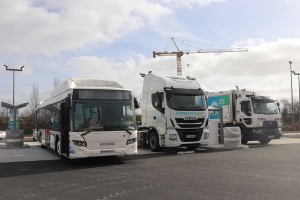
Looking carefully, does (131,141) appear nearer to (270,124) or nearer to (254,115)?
(254,115)

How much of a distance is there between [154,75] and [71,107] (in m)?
6.88

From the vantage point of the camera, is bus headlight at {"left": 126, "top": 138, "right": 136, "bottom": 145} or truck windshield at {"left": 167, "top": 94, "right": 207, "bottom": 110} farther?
truck windshield at {"left": 167, "top": 94, "right": 207, "bottom": 110}

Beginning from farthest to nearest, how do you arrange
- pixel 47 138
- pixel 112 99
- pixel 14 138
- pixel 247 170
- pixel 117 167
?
pixel 14 138 → pixel 47 138 → pixel 112 99 → pixel 117 167 → pixel 247 170

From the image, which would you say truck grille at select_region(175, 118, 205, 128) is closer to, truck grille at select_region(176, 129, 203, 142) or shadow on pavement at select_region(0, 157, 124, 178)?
truck grille at select_region(176, 129, 203, 142)

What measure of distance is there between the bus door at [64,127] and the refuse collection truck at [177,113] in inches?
198

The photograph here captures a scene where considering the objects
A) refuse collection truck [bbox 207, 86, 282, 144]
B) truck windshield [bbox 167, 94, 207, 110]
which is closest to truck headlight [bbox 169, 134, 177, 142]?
truck windshield [bbox 167, 94, 207, 110]

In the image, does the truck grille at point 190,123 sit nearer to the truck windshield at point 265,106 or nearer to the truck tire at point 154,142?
the truck tire at point 154,142

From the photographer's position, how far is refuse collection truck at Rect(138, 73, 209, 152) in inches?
704

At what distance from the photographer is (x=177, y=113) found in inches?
705

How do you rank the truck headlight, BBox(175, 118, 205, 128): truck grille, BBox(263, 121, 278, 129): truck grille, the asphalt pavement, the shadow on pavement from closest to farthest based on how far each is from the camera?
the asphalt pavement → the shadow on pavement → the truck headlight → BBox(175, 118, 205, 128): truck grille → BBox(263, 121, 278, 129): truck grille

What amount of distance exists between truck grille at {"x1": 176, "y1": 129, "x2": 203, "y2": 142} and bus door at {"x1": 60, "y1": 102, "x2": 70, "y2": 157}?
18.2 ft

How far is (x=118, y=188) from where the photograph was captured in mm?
9023

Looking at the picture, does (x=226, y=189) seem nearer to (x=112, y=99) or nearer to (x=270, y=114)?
(x=112, y=99)

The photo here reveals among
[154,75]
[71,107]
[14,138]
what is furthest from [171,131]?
[14,138]
